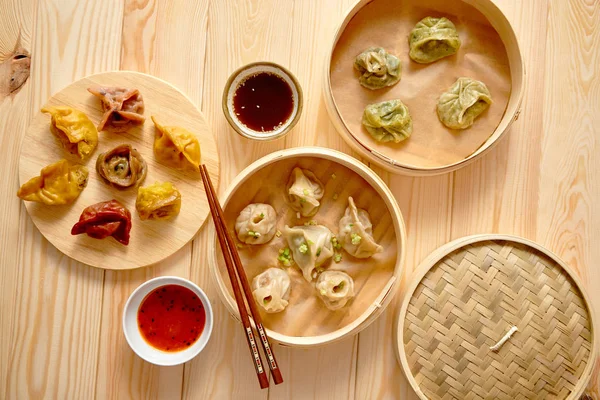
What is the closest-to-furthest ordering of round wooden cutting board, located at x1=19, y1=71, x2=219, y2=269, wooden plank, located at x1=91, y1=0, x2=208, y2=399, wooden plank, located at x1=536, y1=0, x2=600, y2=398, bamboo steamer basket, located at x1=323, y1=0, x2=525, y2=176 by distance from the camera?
bamboo steamer basket, located at x1=323, y1=0, x2=525, y2=176 < round wooden cutting board, located at x1=19, y1=71, x2=219, y2=269 < wooden plank, located at x1=91, y1=0, x2=208, y2=399 < wooden plank, located at x1=536, y1=0, x2=600, y2=398

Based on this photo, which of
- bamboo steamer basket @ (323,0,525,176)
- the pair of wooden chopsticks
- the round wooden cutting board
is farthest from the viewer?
the round wooden cutting board

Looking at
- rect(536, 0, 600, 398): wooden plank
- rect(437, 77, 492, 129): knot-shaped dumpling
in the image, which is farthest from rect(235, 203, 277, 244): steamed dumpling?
rect(536, 0, 600, 398): wooden plank

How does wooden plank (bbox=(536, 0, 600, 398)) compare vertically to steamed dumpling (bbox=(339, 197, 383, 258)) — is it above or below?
above

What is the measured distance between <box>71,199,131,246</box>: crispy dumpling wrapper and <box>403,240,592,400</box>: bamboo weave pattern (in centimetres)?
136

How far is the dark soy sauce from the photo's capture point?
2426mm

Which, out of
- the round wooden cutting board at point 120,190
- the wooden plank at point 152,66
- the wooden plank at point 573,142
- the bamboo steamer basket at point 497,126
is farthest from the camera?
the wooden plank at point 573,142

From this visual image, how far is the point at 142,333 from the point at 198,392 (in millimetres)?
417

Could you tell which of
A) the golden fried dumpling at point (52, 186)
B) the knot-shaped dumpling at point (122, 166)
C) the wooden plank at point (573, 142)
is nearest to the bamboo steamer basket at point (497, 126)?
the wooden plank at point (573, 142)

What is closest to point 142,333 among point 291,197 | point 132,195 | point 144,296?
point 144,296

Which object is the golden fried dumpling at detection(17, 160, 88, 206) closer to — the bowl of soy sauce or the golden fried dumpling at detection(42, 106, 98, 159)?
the golden fried dumpling at detection(42, 106, 98, 159)

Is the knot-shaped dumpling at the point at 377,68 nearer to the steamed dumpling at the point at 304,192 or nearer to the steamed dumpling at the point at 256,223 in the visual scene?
the steamed dumpling at the point at 304,192

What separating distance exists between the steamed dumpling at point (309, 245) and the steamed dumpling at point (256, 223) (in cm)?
9

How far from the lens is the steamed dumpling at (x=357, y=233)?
2359mm

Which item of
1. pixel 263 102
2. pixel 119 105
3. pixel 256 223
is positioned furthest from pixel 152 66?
pixel 256 223
